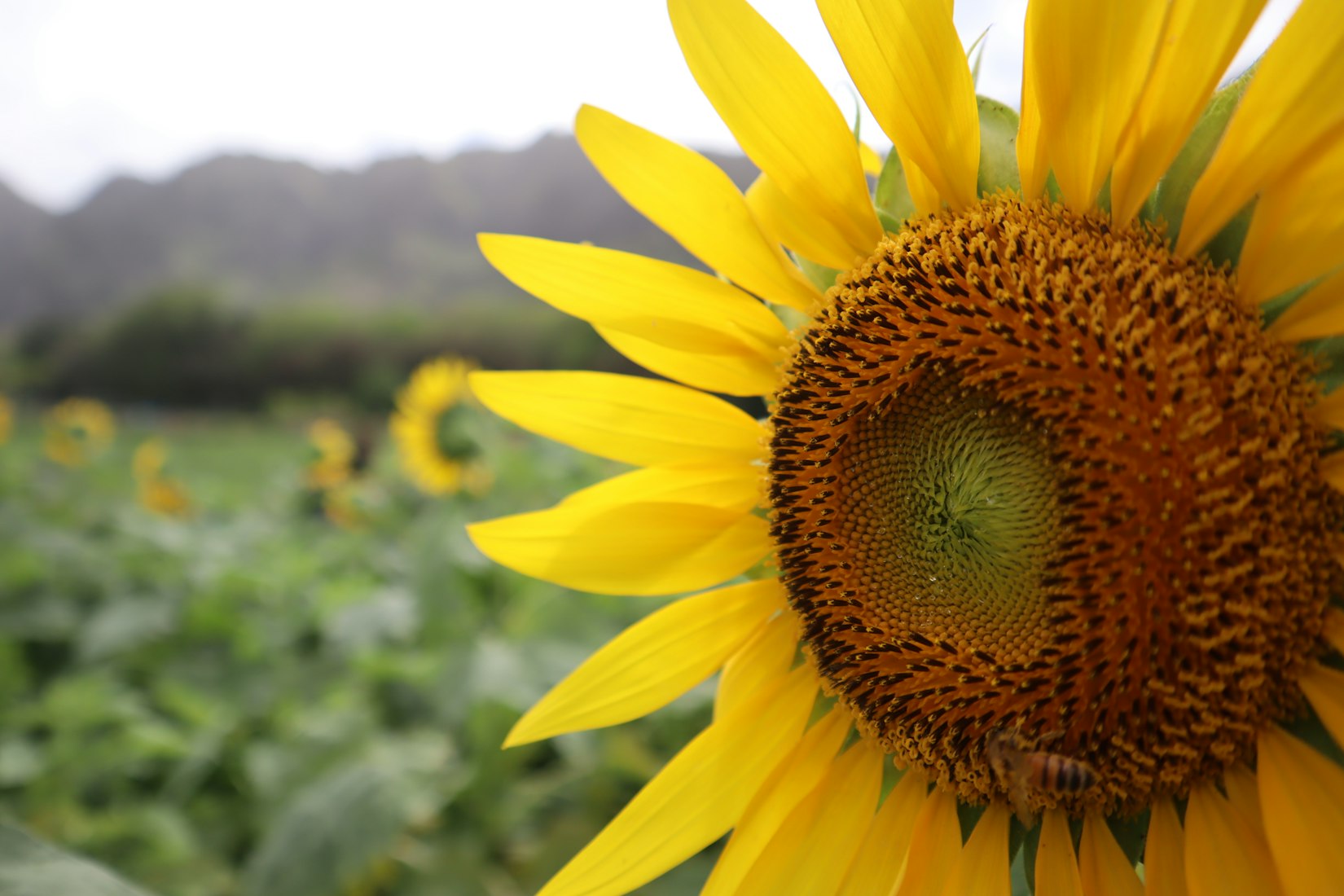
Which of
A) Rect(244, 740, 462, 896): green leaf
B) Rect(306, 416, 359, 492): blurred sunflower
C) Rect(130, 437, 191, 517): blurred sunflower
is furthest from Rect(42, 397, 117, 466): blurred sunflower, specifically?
Rect(244, 740, 462, 896): green leaf

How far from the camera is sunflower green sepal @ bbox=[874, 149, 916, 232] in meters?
0.91

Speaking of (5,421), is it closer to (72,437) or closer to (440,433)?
(72,437)

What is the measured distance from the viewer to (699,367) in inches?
39.6

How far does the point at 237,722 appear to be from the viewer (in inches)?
105

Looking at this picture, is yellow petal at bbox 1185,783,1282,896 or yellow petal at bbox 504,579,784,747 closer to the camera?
yellow petal at bbox 1185,783,1282,896

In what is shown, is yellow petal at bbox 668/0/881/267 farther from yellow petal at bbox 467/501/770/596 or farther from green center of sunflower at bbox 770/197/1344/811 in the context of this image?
yellow petal at bbox 467/501/770/596

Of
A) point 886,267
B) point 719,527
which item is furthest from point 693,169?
point 719,527

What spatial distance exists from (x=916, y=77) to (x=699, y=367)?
14.7 inches

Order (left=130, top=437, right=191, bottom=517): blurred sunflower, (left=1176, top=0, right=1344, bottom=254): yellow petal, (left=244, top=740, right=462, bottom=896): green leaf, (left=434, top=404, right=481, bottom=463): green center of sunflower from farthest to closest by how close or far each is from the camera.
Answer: (left=130, top=437, right=191, bottom=517): blurred sunflower
(left=434, top=404, right=481, bottom=463): green center of sunflower
(left=244, top=740, right=462, bottom=896): green leaf
(left=1176, top=0, right=1344, bottom=254): yellow petal

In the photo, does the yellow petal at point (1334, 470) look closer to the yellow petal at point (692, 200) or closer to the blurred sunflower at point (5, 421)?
the yellow petal at point (692, 200)

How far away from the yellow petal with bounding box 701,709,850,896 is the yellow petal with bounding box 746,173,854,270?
481mm

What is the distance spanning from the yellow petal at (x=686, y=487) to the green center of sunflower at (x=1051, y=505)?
0.25 feet

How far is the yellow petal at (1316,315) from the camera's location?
67cm

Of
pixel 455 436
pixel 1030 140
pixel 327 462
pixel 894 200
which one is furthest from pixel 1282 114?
pixel 327 462
